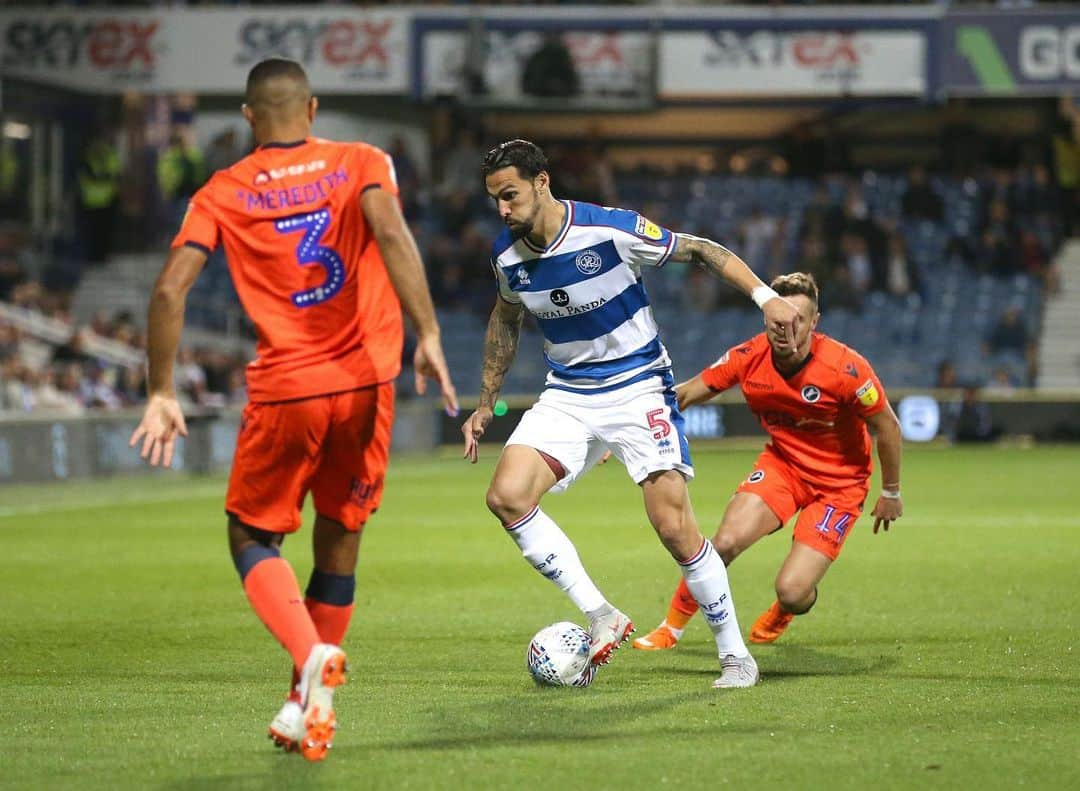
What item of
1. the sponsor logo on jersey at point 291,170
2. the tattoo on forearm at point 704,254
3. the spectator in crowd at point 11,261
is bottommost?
the spectator in crowd at point 11,261

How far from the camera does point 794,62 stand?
30.2m

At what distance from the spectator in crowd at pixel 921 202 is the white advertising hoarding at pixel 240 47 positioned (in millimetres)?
9323

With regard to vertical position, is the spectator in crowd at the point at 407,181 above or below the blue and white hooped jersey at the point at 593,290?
below

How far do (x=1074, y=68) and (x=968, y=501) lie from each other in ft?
49.6

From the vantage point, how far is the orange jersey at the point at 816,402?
26.8 feet

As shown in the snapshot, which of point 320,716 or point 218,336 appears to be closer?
point 320,716

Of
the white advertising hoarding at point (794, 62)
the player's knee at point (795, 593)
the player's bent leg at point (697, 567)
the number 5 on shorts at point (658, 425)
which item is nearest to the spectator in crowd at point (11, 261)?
the white advertising hoarding at point (794, 62)

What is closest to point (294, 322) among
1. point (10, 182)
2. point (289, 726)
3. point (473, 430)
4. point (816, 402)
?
point (289, 726)

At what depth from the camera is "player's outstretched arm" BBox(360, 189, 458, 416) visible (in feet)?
17.7

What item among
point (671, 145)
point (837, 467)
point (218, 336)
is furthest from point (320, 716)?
point (671, 145)

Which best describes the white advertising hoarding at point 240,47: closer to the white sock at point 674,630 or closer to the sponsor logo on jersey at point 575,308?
the white sock at point 674,630

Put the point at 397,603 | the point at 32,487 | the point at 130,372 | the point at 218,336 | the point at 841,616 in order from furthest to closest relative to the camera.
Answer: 1. the point at 218,336
2. the point at 130,372
3. the point at 32,487
4. the point at 397,603
5. the point at 841,616

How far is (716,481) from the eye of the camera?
66.9ft

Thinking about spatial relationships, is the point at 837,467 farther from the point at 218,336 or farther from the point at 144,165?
the point at 144,165
